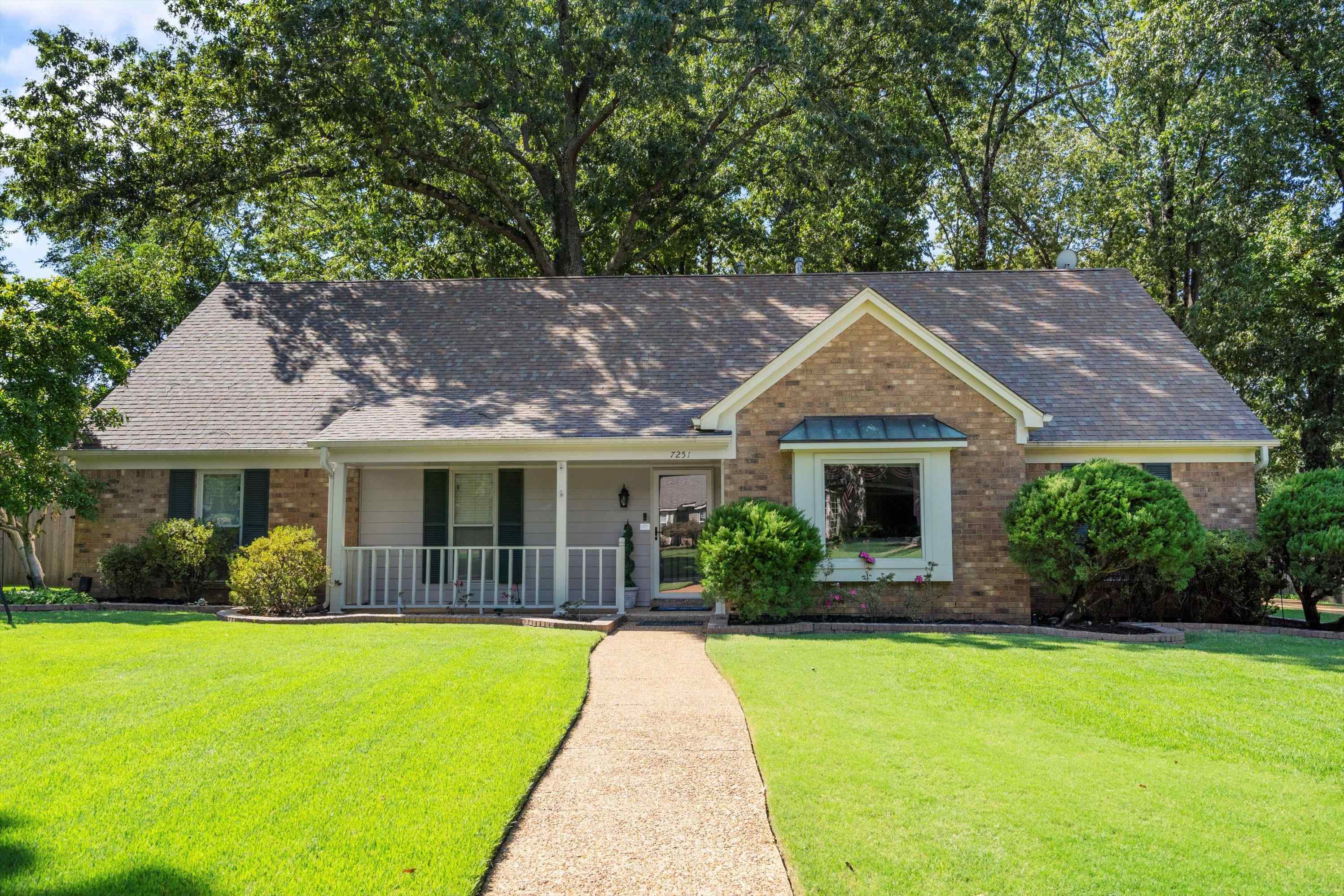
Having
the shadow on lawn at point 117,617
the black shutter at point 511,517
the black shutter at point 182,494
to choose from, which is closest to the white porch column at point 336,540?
the shadow on lawn at point 117,617

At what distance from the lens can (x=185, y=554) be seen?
13.7 meters

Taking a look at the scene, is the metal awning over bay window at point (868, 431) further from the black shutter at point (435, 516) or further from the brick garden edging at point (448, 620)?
the black shutter at point (435, 516)

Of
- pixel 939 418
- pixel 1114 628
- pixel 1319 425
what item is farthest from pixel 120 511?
pixel 1319 425

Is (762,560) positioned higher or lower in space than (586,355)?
lower

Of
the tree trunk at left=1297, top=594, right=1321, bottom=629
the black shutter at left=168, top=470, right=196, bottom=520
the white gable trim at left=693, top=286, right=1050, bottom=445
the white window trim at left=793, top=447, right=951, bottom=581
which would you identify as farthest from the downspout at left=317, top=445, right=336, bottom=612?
the tree trunk at left=1297, top=594, right=1321, bottom=629

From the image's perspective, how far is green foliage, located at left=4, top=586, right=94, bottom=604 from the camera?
518 inches

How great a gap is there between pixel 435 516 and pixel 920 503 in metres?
7.97

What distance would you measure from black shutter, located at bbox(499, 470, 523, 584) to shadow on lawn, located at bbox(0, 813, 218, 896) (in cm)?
1068

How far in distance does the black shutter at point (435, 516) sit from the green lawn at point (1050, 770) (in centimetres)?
692

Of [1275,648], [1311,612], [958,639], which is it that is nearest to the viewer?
[1275,648]

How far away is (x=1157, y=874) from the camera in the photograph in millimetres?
4133

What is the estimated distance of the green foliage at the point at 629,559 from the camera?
14.2m

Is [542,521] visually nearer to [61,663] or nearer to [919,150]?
[61,663]

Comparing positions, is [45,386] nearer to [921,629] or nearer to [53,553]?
[53,553]
